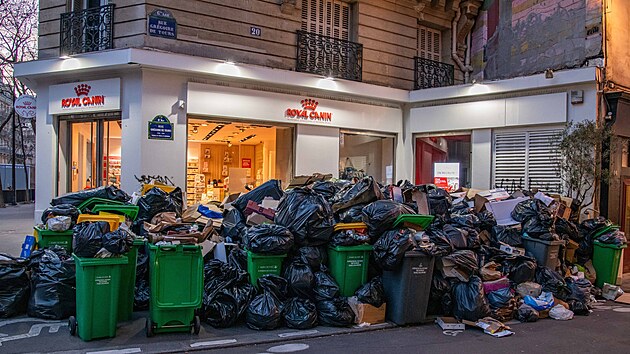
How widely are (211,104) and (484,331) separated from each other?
675 centimetres

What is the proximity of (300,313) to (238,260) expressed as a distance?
3.61 ft

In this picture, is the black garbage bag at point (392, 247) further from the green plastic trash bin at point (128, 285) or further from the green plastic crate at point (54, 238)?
the green plastic crate at point (54, 238)

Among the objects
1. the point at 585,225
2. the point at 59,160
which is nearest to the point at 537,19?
the point at 585,225

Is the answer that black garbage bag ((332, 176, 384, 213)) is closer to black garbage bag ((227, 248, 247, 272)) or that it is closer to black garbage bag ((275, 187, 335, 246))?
black garbage bag ((275, 187, 335, 246))

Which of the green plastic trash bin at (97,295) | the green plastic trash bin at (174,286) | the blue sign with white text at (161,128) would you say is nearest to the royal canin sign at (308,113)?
the blue sign with white text at (161,128)

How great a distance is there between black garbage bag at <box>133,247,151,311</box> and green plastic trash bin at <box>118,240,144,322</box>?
1.23ft

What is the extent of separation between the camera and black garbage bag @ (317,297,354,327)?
5.71 metres

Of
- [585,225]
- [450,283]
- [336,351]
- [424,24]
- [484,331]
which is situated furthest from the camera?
[424,24]

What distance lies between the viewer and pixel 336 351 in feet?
16.4

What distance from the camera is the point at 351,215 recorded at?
21.2 feet

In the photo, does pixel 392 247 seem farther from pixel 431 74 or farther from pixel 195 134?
pixel 431 74

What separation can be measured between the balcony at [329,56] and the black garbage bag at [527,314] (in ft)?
22.7

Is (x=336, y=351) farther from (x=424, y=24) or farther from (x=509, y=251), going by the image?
(x=424, y=24)

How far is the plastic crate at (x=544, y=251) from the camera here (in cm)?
723
